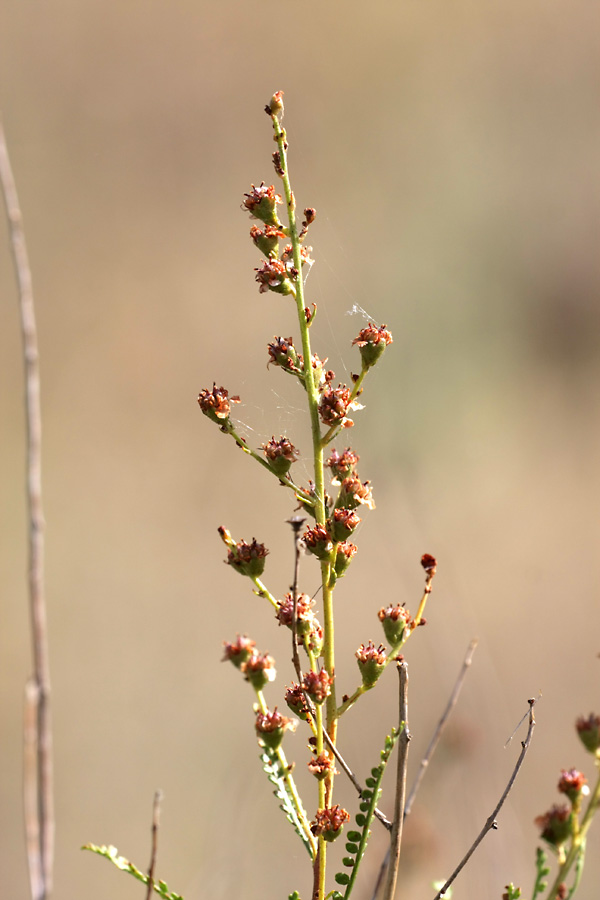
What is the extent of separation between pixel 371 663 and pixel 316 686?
93 mm

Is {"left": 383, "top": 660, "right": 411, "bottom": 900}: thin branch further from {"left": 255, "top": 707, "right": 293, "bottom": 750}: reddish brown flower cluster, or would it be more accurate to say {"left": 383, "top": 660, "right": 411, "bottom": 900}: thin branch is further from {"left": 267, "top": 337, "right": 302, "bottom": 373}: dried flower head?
{"left": 267, "top": 337, "right": 302, "bottom": 373}: dried flower head

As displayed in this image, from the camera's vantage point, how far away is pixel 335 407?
59 cm

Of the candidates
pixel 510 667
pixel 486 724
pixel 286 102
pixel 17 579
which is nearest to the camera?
pixel 486 724

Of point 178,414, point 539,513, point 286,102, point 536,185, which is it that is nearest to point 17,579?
point 178,414

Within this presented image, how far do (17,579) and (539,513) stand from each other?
212 centimetres

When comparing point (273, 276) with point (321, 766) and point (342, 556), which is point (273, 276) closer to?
point (342, 556)

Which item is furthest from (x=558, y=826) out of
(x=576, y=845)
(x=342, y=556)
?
(x=342, y=556)

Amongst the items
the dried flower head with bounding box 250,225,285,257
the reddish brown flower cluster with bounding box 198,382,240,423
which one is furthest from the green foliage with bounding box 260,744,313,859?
the dried flower head with bounding box 250,225,285,257

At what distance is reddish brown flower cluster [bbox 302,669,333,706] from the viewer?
0.54m

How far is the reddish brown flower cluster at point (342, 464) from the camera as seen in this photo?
2.03 ft

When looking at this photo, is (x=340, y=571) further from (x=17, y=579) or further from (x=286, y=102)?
(x=286, y=102)

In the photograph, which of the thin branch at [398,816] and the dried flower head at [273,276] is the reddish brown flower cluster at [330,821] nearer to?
the thin branch at [398,816]

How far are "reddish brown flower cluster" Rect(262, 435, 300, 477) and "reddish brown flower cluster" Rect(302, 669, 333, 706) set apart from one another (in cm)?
17

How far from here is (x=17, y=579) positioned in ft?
9.66
